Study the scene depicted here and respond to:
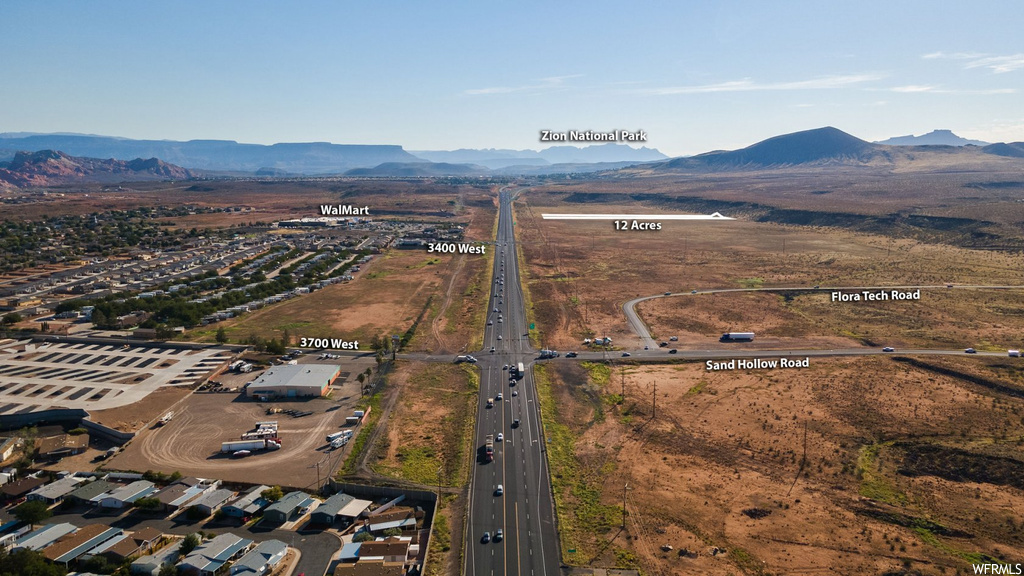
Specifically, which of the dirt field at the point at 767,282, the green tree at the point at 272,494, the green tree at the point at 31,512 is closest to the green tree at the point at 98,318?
the green tree at the point at 31,512

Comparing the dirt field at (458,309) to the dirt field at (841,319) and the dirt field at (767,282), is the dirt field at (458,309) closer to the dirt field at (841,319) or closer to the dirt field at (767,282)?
the dirt field at (767,282)

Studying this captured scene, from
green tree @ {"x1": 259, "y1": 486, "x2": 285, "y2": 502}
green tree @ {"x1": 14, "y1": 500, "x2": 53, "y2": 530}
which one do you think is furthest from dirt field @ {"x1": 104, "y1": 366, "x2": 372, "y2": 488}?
green tree @ {"x1": 14, "y1": 500, "x2": 53, "y2": 530}

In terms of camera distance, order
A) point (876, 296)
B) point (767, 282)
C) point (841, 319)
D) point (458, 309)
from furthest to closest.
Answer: point (767, 282)
point (876, 296)
point (458, 309)
point (841, 319)

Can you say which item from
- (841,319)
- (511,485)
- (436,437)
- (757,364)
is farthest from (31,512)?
(841,319)

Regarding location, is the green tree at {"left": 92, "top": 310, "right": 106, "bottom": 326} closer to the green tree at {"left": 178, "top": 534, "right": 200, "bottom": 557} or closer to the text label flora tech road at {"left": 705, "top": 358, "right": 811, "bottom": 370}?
the green tree at {"left": 178, "top": 534, "right": 200, "bottom": 557}

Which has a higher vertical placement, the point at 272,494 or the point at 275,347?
the point at 275,347

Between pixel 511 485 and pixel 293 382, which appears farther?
pixel 293 382

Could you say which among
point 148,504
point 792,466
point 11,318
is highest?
point 11,318

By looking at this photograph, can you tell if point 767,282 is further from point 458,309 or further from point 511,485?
point 511,485
